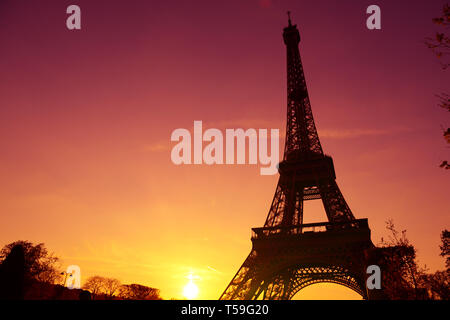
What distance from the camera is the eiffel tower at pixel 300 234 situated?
30172 mm

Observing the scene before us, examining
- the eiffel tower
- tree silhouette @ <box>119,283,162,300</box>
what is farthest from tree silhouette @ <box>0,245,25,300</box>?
tree silhouette @ <box>119,283,162,300</box>

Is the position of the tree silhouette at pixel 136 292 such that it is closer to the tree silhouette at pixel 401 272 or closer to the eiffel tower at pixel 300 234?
the eiffel tower at pixel 300 234

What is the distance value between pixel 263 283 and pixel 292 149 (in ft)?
65.0

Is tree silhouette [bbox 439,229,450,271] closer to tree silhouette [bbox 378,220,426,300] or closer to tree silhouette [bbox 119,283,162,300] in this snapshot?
tree silhouette [bbox 378,220,426,300]

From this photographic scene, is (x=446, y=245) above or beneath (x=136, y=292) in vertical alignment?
above

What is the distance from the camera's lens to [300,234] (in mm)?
31984

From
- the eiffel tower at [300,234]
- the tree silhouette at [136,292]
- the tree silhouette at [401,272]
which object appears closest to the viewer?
the tree silhouette at [401,272]

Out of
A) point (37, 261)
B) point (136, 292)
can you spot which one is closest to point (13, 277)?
point (37, 261)

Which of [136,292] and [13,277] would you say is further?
[136,292]

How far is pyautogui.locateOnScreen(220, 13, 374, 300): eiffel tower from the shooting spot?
3017 cm

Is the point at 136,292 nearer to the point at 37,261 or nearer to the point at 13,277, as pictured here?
the point at 37,261

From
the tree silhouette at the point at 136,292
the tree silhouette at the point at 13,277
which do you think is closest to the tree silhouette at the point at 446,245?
the tree silhouette at the point at 13,277
